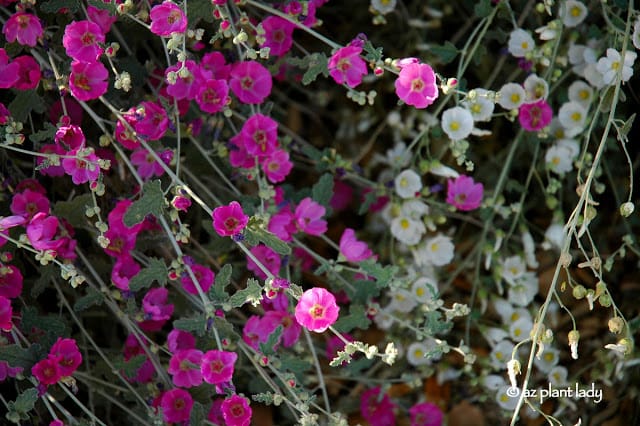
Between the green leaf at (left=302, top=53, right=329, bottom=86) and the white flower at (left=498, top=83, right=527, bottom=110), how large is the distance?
13.6 inches

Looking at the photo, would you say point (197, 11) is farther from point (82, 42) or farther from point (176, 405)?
point (176, 405)

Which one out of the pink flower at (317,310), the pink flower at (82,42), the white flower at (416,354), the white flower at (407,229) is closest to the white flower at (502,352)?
the white flower at (416,354)

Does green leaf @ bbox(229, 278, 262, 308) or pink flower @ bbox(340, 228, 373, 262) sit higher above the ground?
green leaf @ bbox(229, 278, 262, 308)

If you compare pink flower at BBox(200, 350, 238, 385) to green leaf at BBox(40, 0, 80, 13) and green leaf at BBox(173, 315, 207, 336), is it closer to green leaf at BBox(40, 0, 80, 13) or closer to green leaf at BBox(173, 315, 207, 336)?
green leaf at BBox(173, 315, 207, 336)

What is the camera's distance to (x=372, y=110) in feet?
6.05

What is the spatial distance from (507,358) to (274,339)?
1.75 feet

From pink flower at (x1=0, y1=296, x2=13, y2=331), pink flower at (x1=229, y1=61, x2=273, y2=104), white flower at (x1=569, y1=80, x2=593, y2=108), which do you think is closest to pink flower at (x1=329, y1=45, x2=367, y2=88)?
pink flower at (x1=229, y1=61, x2=273, y2=104)

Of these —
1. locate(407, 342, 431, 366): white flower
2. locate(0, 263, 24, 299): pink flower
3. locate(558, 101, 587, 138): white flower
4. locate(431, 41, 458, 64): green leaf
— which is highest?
locate(431, 41, 458, 64): green leaf

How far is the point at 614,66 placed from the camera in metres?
1.25

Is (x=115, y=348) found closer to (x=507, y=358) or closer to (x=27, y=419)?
(x=27, y=419)

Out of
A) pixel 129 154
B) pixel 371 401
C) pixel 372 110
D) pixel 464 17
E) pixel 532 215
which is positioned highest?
pixel 464 17

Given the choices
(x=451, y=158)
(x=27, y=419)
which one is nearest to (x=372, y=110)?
(x=451, y=158)

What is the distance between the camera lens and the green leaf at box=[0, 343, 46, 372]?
43.8 inches

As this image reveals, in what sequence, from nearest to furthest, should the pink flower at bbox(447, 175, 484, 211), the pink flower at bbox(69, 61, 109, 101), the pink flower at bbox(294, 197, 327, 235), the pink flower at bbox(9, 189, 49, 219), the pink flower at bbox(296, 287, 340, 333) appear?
the pink flower at bbox(296, 287, 340, 333)
the pink flower at bbox(69, 61, 109, 101)
the pink flower at bbox(9, 189, 49, 219)
the pink flower at bbox(294, 197, 327, 235)
the pink flower at bbox(447, 175, 484, 211)
